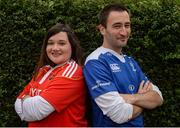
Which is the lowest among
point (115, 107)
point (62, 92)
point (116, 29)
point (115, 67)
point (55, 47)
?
point (115, 107)

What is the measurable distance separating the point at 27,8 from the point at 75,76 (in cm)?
211

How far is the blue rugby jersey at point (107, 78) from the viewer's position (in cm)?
366

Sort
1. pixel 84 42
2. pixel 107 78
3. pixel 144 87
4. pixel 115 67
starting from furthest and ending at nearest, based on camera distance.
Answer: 1. pixel 84 42
2. pixel 144 87
3. pixel 115 67
4. pixel 107 78

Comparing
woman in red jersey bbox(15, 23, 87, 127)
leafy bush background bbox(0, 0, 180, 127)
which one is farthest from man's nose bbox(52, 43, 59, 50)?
leafy bush background bbox(0, 0, 180, 127)

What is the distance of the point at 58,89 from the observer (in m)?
3.73

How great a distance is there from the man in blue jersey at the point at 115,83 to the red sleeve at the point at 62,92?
136 mm

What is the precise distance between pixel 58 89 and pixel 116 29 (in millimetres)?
783

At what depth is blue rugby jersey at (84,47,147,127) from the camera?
3.66m

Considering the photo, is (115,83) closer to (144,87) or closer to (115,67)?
(115,67)

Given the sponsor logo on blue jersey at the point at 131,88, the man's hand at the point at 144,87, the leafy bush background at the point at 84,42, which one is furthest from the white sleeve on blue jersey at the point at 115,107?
the leafy bush background at the point at 84,42

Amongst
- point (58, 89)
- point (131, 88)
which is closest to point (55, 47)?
point (58, 89)

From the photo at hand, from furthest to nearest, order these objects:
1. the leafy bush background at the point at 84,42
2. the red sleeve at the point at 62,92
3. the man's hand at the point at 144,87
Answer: the leafy bush background at the point at 84,42, the man's hand at the point at 144,87, the red sleeve at the point at 62,92

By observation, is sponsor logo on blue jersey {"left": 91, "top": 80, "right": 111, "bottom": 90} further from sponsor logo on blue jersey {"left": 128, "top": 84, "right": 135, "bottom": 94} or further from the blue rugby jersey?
sponsor logo on blue jersey {"left": 128, "top": 84, "right": 135, "bottom": 94}

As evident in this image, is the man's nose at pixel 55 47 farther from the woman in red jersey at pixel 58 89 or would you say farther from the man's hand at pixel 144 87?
the man's hand at pixel 144 87
